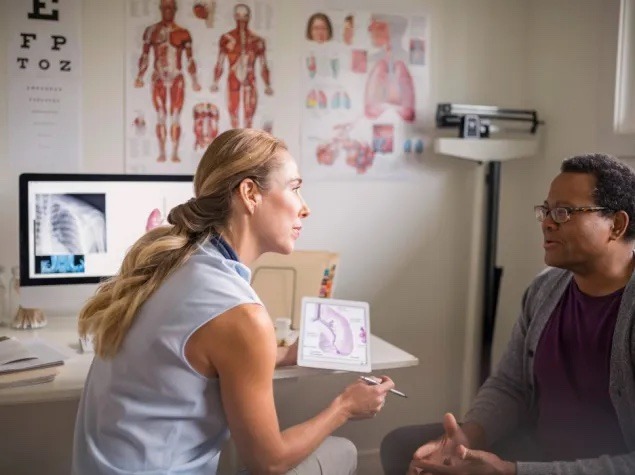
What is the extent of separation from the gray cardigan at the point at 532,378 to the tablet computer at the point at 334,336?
12.4 inches

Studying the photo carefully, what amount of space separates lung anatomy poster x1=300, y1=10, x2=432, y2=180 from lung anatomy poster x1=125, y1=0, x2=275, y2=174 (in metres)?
0.17

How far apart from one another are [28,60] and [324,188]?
1.04 metres

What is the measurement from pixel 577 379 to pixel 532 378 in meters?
0.14

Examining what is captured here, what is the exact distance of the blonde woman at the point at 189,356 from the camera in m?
1.31

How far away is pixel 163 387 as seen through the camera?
1.33m

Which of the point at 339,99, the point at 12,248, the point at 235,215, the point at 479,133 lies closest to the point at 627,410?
the point at 235,215

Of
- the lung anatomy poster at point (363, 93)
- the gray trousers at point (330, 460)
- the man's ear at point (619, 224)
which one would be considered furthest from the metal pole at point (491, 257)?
the gray trousers at point (330, 460)

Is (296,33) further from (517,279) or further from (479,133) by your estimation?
(517,279)

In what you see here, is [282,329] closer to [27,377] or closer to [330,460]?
[330,460]

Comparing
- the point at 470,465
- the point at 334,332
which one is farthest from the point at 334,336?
the point at 470,465

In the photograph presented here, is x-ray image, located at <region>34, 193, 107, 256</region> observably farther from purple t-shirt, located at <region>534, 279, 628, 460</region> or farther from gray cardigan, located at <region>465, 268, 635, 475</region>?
purple t-shirt, located at <region>534, 279, 628, 460</region>

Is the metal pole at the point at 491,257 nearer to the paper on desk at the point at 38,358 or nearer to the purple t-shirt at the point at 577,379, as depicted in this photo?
the purple t-shirt at the point at 577,379

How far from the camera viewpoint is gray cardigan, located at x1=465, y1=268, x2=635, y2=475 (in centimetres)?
156

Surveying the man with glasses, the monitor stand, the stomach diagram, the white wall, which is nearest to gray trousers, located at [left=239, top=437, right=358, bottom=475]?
the man with glasses
